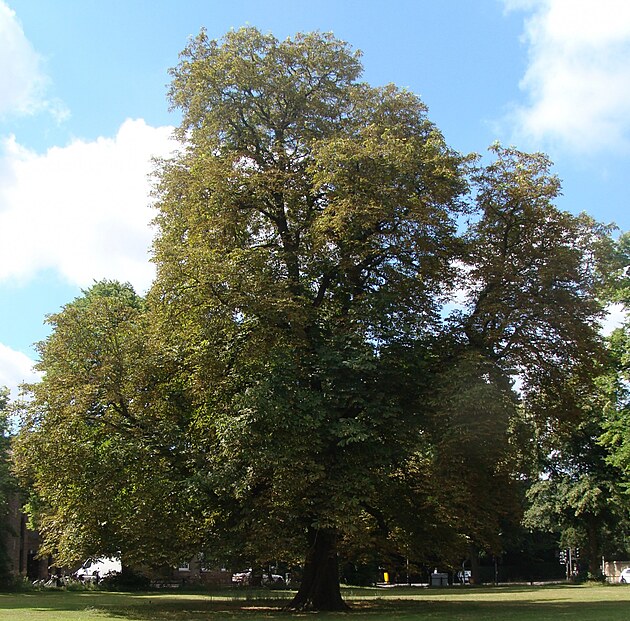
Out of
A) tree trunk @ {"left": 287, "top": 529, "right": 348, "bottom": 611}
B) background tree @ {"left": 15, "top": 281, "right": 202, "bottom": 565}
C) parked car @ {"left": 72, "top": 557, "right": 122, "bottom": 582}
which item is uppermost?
background tree @ {"left": 15, "top": 281, "right": 202, "bottom": 565}

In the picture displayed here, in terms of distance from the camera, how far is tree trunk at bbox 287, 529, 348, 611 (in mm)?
22891

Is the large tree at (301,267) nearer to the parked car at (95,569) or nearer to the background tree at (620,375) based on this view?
the background tree at (620,375)

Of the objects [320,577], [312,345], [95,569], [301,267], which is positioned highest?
[301,267]

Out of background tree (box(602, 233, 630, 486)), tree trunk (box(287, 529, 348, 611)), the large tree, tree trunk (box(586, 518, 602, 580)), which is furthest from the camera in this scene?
tree trunk (box(586, 518, 602, 580))

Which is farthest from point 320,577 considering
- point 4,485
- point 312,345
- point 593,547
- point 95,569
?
point 95,569

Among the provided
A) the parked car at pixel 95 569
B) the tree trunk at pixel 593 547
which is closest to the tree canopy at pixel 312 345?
the parked car at pixel 95 569

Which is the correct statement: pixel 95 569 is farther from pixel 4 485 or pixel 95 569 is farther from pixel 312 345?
pixel 312 345

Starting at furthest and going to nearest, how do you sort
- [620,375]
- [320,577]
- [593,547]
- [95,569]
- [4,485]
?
[95,569] → [593,547] → [4,485] → [620,375] → [320,577]

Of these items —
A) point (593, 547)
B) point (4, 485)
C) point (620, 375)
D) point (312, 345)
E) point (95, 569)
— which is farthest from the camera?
point (95, 569)

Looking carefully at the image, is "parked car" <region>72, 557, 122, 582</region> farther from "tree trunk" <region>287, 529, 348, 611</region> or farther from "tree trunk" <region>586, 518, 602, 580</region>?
"tree trunk" <region>586, 518, 602, 580</region>

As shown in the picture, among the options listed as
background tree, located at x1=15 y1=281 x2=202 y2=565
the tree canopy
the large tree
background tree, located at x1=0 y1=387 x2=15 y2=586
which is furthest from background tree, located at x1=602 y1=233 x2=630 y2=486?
background tree, located at x1=0 y1=387 x2=15 y2=586

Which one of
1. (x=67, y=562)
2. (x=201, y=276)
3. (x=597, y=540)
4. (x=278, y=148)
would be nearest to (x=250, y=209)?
(x=278, y=148)

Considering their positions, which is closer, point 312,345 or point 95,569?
point 312,345

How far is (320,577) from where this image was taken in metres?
23.2
